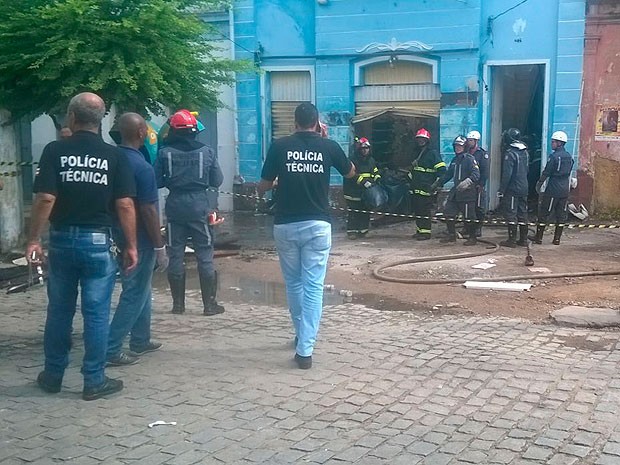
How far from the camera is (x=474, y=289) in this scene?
907 centimetres

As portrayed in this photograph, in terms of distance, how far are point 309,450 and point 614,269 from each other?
22.2 ft

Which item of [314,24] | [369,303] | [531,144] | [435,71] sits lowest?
[369,303]

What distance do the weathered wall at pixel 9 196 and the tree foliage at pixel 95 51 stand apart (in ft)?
5.77

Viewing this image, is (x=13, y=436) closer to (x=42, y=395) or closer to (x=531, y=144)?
(x=42, y=395)

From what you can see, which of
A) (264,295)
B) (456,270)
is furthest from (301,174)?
(456,270)

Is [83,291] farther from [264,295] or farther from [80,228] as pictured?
[264,295]

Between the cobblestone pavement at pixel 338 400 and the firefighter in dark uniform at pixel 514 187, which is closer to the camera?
the cobblestone pavement at pixel 338 400

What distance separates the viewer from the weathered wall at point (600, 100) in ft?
47.5

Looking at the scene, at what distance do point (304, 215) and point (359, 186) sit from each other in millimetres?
7070

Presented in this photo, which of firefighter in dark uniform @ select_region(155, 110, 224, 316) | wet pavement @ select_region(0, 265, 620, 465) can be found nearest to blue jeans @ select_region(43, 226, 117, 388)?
wet pavement @ select_region(0, 265, 620, 465)

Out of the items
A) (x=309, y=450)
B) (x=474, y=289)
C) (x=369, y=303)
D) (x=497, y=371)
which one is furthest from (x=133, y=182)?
(x=474, y=289)

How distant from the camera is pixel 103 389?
5.34 meters

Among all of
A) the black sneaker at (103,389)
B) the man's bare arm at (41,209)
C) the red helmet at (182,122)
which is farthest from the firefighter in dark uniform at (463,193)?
the man's bare arm at (41,209)

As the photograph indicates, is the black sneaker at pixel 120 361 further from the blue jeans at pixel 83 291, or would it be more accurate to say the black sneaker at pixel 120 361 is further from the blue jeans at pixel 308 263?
the blue jeans at pixel 308 263
